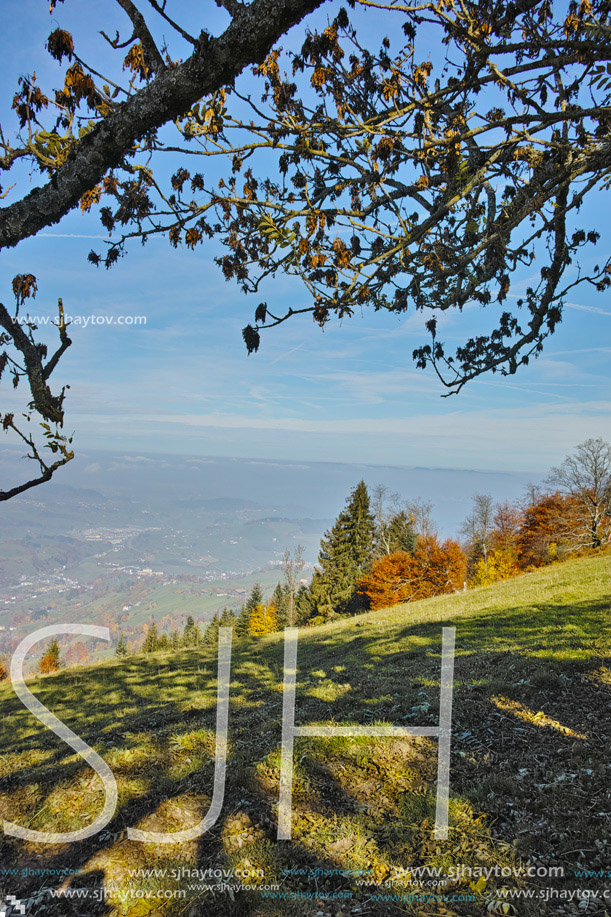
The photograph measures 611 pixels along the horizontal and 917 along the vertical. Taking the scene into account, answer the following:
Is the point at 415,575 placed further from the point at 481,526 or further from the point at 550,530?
the point at 481,526

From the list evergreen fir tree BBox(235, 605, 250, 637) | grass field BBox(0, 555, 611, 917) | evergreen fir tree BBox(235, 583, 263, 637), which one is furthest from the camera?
evergreen fir tree BBox(235, 583, 263, 637)

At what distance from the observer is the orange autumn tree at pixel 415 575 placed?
38625 millimetres

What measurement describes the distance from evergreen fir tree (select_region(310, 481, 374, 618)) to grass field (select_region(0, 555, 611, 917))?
34692mm

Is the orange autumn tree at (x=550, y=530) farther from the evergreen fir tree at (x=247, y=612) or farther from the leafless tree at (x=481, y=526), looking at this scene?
the evergreen fir tree at (x=247, y=612)

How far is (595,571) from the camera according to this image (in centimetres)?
1661

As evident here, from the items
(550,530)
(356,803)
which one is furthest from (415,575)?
(356,803)

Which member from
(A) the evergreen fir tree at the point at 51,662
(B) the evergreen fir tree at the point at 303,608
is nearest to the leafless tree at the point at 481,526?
(B) the evergreen fir tree at the point at 303,608

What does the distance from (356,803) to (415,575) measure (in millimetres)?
39314

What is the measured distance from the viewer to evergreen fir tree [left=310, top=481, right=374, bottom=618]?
41500 mm

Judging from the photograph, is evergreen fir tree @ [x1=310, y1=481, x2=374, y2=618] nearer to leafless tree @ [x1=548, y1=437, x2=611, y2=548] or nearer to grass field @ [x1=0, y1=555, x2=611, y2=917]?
leafless tree @ [x1=548, y1=437, x2=611, y2=548]

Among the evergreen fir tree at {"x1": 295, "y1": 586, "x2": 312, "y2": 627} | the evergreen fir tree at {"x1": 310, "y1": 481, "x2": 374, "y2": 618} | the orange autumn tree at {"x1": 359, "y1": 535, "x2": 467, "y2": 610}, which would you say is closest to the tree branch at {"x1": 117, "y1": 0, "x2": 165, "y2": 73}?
the orange autumn tree at {"x1": 359, "y1": 535, "x2": 467, "y2": 610}

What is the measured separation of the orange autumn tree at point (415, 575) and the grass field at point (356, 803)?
32595 mm

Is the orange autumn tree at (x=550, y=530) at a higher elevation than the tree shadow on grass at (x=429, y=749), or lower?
lower

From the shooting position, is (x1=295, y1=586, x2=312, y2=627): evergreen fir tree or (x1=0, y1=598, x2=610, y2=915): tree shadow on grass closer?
(x1=0, y1=598, x2=610, y2=915): tree shadow on grass
